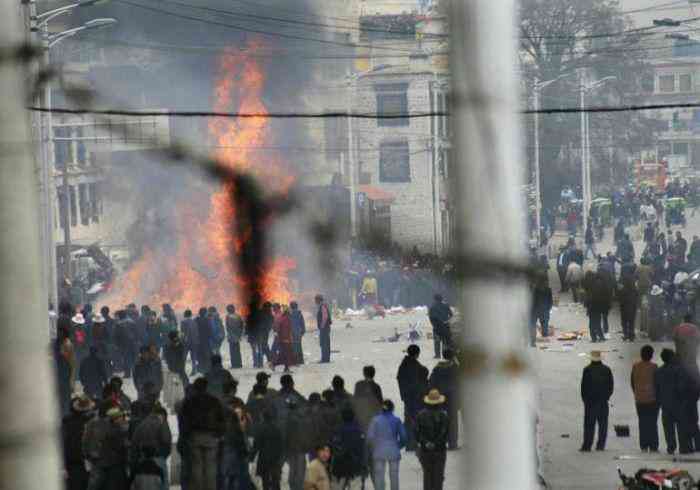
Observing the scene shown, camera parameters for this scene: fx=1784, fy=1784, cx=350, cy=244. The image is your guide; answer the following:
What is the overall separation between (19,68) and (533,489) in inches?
56.0

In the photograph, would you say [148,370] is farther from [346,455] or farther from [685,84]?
[685,84]

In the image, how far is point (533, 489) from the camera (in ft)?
12.4

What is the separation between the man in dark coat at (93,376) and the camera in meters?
16.9

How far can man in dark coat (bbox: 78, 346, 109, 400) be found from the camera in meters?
16.9

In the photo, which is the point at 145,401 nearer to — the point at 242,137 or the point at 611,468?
the point at 611,468

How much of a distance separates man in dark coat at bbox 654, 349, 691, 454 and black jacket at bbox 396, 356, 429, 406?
189cm

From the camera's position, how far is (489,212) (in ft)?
11.9

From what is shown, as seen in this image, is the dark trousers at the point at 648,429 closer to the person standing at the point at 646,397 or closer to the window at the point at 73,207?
the person standing at the point at 646,397

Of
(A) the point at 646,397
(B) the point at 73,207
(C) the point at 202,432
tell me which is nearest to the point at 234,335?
(A) the point at 646,397

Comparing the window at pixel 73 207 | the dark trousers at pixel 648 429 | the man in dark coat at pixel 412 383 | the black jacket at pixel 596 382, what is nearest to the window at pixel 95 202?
the window at pixel 73 207

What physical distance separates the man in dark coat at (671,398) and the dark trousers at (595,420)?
20.0 inches

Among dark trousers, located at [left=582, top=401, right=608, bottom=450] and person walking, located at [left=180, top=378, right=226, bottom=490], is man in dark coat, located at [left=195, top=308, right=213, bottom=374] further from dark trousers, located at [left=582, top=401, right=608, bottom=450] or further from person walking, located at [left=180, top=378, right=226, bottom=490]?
person walking, located at [left=180, top=378, right=226, bottom=490]

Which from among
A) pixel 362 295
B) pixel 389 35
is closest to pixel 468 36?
pixel 362 295

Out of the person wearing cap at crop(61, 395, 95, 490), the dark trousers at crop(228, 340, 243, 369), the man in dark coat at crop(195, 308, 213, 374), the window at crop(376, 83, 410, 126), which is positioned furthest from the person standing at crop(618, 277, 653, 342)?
the window at crop(376, 83, 410, 126)
